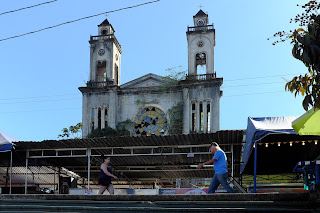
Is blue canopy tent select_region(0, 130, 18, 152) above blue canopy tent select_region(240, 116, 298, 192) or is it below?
below

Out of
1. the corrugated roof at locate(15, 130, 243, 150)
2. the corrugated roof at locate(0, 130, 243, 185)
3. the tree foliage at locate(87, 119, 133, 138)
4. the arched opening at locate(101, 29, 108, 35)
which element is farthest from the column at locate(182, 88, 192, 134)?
the corrugated roof at locate(15, 130, 243, 150)

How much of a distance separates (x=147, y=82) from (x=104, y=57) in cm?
506

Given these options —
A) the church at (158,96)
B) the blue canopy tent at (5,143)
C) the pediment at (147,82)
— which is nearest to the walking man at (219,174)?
the blue canopy tent at (5,143)

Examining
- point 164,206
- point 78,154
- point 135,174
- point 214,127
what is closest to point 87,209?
point 164,206

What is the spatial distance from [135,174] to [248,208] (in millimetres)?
15853

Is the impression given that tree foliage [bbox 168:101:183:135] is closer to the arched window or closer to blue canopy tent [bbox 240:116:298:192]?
the arched window

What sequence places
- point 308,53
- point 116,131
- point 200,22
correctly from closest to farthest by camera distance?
point 308,53, point 116,131, point 200,22

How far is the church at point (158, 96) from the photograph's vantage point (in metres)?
37.8

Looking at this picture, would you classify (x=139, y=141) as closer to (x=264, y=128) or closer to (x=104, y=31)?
(x=264, y=128)

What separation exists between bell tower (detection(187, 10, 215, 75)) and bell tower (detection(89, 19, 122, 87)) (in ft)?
25.4

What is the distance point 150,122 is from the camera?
39.0 m

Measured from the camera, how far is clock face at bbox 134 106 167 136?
A: 126ft

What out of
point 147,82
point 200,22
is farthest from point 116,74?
point 200,22

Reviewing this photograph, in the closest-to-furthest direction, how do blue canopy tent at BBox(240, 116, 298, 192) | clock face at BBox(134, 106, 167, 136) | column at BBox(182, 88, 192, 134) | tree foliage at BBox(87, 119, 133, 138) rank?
blue canopy tent at BBox(240, 116, 298, 192) → column at BBox(182, 88, 192, 134) → tree foliage at BBox(87, 119, 133, 138) → clock face at BBox(134, 106, 167, 136)
